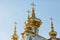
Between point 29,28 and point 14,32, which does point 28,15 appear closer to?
point 14,32

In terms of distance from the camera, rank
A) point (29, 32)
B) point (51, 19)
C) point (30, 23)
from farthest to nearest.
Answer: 1. point (51, 19)
2. point (30, 23)
3. point (29, 32)

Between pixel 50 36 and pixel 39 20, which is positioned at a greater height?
pixel 39 20

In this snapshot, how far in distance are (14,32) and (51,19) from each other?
503cm

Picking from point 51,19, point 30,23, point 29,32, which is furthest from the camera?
point 51,19

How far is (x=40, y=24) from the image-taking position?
2438 cm

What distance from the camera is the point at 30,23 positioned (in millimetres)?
23344

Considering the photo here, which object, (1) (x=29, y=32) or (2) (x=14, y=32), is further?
(2) (x=14, y=32)

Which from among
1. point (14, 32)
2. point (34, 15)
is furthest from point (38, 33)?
point (14, 32)

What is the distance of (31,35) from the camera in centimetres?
2138

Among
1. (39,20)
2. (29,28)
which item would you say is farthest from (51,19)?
(29,28)

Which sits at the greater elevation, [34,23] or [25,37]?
[34,23]

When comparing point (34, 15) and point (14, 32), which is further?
point (14, 32)

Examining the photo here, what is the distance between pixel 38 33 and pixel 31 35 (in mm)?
2633

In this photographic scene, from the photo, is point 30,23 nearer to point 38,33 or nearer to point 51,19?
point 38,33
